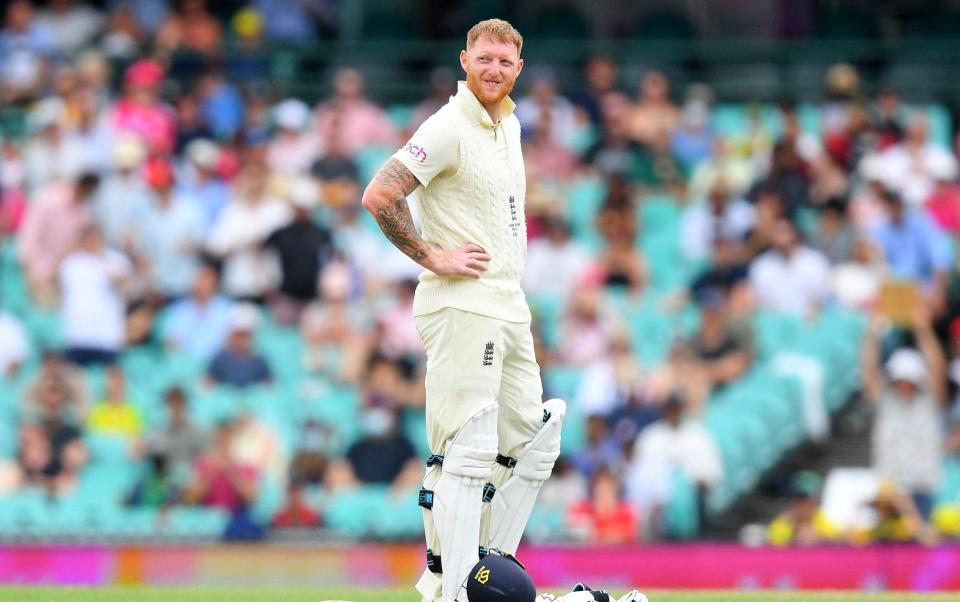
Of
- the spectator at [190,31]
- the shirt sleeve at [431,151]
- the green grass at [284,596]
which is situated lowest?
the green grass at [284,596]

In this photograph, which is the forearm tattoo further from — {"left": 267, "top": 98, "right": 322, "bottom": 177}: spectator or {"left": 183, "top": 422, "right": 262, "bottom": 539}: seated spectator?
{"left": 267, "top": 98, "right": 322, "bottom": 177}: spectator

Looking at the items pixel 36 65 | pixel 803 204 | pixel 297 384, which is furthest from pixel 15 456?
pixel 803 204

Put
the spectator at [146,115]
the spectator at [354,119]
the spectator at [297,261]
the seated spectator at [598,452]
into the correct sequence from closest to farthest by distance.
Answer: the seated spectator at [598,452] < the spectator at [297,261] < the spectator at [146,115] < the spectator at [354,119]

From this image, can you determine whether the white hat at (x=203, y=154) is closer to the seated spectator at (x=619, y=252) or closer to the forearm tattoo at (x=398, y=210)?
the seated spectator at (x=619, y=252)

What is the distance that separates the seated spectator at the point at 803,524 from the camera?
1480cm

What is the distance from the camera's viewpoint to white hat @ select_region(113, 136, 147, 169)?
18.5m

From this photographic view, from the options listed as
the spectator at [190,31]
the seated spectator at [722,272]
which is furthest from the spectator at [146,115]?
the seated spectator at [722,272]

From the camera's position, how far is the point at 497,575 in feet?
26.5

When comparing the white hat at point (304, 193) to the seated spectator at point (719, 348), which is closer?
the seated spectator at point (719, 348)

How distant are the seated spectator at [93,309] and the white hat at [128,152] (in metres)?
1.34

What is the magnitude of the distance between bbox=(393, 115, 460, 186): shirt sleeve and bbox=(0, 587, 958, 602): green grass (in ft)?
8.70

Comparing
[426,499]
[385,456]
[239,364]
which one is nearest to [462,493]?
[426,499]

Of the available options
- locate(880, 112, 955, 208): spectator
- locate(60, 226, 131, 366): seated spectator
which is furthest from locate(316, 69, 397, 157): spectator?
locate(880, 112, 955, 208): spectator

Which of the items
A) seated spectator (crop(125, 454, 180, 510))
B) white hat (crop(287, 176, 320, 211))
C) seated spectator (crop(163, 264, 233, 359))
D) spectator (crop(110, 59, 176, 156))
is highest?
spectator (crop(110, 59, 176, 156))
